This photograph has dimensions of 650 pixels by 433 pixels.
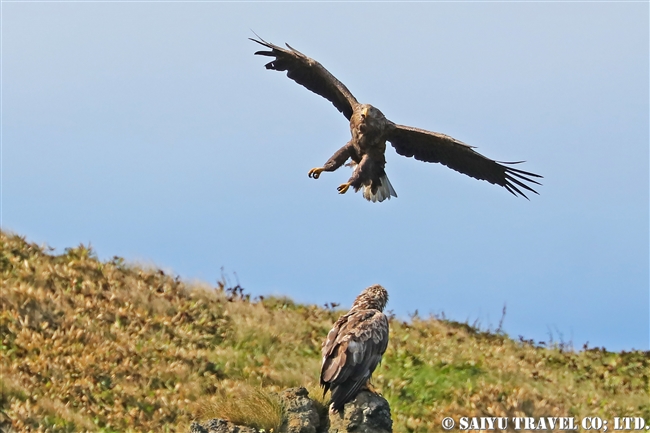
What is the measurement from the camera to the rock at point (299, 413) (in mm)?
9648

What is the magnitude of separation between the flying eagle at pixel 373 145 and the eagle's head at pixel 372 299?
152 centimetres

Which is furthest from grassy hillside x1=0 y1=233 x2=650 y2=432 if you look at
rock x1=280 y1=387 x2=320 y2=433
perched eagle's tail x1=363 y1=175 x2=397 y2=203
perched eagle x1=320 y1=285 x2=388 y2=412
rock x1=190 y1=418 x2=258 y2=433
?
perched eagle's tail x1=363 y1=175 x2=397 y2=203

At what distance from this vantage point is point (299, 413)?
32.0ft

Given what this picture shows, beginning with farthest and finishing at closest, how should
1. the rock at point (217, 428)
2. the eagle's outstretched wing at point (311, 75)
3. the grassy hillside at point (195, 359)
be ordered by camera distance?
the grassy hillside at point (195, 359), the eagle's outstretched wing at point (311, 75), the rock at point (217, 428)

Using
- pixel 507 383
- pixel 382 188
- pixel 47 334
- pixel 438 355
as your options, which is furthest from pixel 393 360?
pixel 47 334

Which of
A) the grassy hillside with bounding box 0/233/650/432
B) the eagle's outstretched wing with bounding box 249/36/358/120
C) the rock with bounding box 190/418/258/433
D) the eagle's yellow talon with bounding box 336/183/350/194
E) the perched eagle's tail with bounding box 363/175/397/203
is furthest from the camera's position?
the grassy hillside with bounding box 0/233/650/432

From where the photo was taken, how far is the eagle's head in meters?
10.1

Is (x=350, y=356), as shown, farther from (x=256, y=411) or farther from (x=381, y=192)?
(x=381, y=192)

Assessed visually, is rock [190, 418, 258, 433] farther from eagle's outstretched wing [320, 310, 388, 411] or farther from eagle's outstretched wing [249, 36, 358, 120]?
eagle's outstretched wing [249, 36, 358, 120]

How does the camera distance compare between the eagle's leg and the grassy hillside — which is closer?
the eagle's leg

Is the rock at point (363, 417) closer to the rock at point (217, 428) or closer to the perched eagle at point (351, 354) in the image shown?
the perched eagle at point (351, 354)

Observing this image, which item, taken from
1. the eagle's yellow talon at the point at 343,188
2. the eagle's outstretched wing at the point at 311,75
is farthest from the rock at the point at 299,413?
the eagle's outstretched wing at the point at 311,75

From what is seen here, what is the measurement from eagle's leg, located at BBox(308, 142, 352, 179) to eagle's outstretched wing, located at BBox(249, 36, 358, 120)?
2.68 ft

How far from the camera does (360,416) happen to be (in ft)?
31.2
